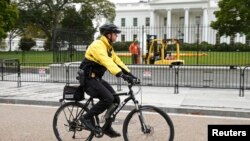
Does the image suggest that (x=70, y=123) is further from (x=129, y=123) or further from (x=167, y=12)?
(x=167, y=12)

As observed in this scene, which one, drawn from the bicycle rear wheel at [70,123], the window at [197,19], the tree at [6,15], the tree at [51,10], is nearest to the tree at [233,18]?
the tree at [6,15]

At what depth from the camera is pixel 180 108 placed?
10.4 meters

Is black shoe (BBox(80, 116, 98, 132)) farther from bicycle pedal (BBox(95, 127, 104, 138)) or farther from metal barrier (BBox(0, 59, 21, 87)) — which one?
metal barrier (BBox(0, 59, 21, 87))

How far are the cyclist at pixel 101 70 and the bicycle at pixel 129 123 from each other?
136 mm

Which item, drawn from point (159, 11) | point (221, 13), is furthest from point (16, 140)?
point (159, 11)

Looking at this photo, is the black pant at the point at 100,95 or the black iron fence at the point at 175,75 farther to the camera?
the black iron fence at the point at 175,75

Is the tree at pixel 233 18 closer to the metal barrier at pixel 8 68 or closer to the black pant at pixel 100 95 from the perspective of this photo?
the metal barrier at pixel 8 68

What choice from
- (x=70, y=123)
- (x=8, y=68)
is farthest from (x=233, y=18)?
(x=70, y=123)

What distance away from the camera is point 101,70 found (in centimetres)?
635

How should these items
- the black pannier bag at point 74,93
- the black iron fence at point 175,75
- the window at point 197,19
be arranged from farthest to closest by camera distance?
the window at point 197,19
the black iron fence at point 175,75
the black pannier bag at point 74,93

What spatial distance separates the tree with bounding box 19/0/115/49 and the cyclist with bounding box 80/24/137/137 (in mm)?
57191

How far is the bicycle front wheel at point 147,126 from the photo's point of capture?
6012 millimetres

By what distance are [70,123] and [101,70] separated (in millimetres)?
1135

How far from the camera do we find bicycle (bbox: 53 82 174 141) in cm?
602
